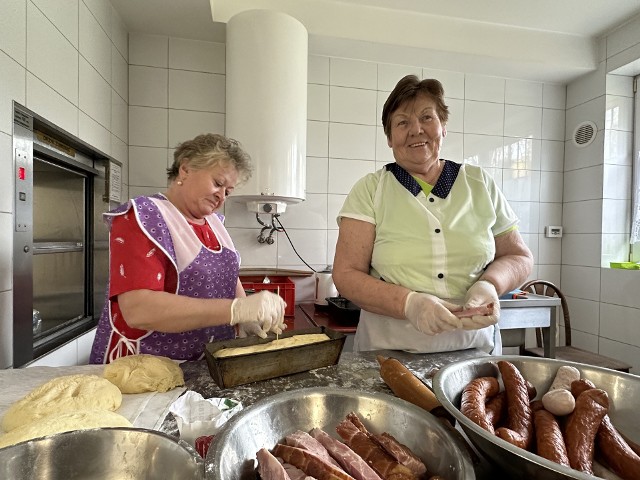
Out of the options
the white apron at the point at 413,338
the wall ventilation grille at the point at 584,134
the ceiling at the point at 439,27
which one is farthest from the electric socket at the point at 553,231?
the white apron at the point at 413,338

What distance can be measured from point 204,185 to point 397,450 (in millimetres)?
1044

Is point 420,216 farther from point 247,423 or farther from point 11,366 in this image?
point 11,366

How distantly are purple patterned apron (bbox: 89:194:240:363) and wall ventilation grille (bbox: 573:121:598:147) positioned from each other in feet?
11.3

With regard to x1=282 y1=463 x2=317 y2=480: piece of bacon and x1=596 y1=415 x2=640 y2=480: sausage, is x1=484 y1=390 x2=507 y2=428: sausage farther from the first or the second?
x1=282 y1=463 x2=317 y2=480: piece of bacon

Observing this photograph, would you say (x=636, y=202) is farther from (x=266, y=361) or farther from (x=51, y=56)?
(x=51, y=56)

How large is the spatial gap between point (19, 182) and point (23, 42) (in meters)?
0.56

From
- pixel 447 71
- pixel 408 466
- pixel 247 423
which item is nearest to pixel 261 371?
pixel 247 423

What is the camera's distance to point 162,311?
42.9 inches

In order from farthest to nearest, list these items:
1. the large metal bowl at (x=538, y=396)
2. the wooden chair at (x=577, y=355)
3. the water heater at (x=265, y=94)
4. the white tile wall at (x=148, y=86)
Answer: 1. the white tile wall at (x=148, y=86)
2. the wooden chair at (x=577, y=355)
3. the water heater at (x=265, y=94)
4. the large metal bowl at (x=538, y=396)

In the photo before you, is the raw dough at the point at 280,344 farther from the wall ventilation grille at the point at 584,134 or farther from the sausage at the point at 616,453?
the wall ventilation grille at the point at 584,134

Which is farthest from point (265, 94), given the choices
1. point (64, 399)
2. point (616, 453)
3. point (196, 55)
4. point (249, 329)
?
point (616, 453)

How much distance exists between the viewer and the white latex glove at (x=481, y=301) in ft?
3.84

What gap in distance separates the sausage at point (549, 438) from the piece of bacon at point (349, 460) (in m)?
0.26

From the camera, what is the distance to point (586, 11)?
281 cm
